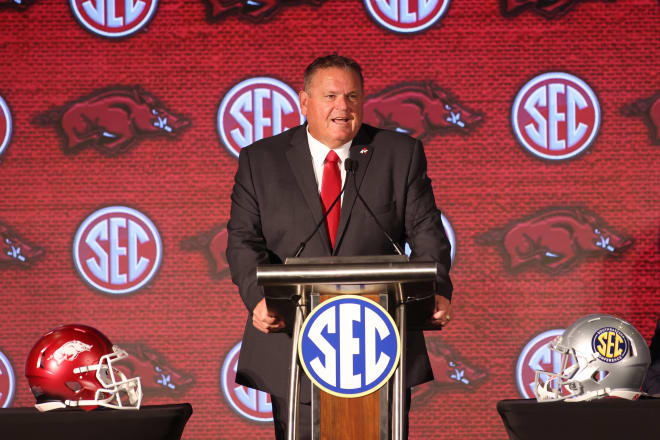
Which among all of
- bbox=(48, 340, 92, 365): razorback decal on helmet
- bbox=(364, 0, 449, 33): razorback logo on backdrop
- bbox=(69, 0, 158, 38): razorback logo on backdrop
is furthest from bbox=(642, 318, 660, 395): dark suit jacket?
bbox=(69, 0, 158, 38): razorback logo on backdrop

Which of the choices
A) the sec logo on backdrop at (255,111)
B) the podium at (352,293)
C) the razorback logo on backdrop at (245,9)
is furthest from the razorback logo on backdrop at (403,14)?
the podium at (352,293)

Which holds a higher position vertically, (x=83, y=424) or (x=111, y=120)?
(x=111, y=120)

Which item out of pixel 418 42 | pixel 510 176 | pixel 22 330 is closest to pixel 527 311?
pixel 510 176

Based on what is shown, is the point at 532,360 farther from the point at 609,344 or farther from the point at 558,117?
the point at 609,344

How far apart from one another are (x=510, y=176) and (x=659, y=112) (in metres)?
0.81

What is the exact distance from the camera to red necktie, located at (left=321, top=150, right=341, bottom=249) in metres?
2.24

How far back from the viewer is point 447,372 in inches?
154

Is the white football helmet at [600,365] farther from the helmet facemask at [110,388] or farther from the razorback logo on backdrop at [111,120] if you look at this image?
the razorback logo on backdrop at [111,120]

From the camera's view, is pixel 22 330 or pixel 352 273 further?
pixel 22 330

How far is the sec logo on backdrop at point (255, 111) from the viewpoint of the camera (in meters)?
3.94

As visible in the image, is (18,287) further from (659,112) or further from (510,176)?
(659,112)

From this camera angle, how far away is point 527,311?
3930 millimetres

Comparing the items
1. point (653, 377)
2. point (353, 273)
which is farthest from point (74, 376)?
point (653, 377)

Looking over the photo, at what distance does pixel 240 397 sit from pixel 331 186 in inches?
77.9
